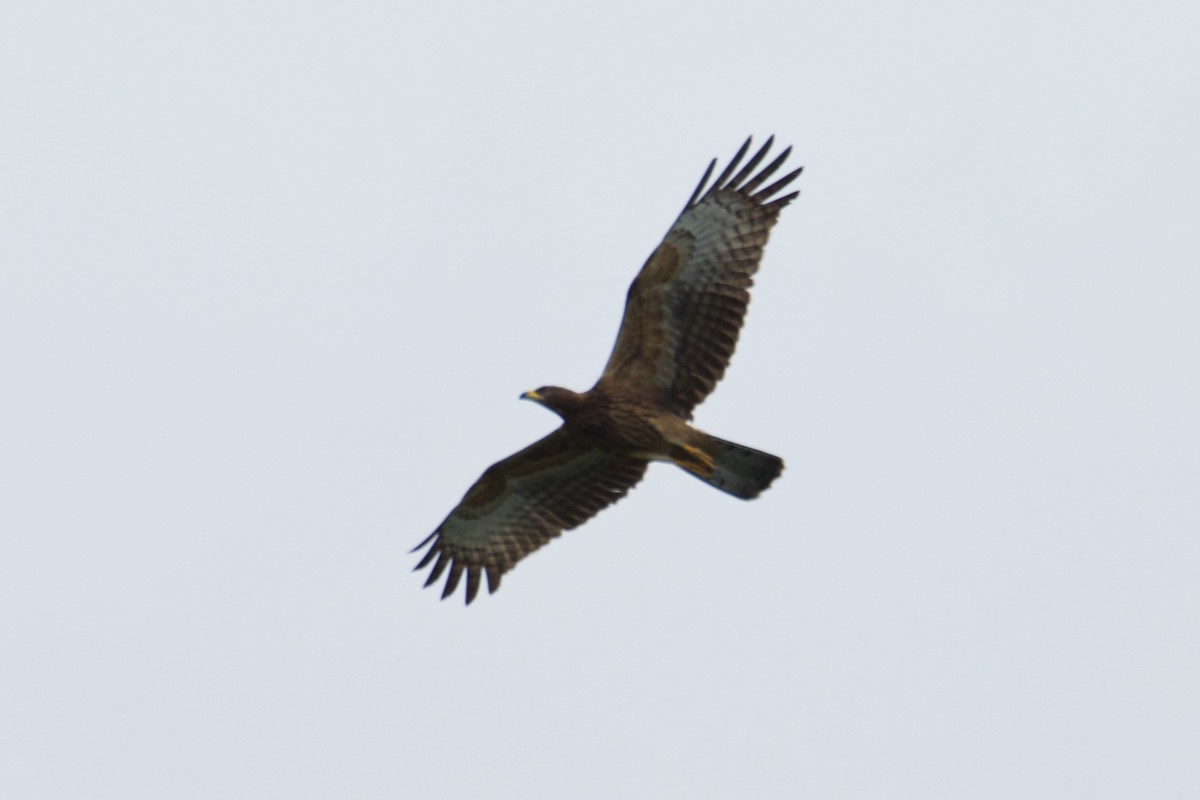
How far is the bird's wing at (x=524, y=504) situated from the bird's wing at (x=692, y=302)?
2.78 feet

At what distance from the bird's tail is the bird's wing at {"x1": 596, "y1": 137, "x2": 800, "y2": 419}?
1.08 ft

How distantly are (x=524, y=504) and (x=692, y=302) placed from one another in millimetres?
2525

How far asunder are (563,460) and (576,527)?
0.68 m

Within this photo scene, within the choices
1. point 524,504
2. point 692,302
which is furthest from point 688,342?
point 524,504

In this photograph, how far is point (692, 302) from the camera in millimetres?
17141

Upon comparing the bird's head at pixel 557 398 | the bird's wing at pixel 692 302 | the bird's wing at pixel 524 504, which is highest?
the bird's wing at pixel 692 302

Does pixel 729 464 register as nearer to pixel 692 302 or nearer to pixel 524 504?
pixel 692 302

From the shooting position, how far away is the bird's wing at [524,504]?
17.9 m

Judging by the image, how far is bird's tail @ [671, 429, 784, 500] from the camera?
17.2 metres

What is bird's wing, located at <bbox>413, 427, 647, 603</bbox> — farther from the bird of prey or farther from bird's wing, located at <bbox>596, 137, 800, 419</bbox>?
bird's wing, located at <bbox>596, 137, 800, 419</bbox>

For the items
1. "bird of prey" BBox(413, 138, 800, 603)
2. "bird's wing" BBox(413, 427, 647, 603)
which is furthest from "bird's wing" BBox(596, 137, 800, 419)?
"bird's wing" BBox(413, 427, 647, 603)

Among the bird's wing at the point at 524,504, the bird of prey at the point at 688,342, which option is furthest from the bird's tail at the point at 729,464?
the bird's wing at the point at 524,504

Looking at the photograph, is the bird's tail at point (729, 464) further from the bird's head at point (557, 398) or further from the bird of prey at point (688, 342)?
the bird's head at point (557, 398)

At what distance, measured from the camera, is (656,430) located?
673 inches
